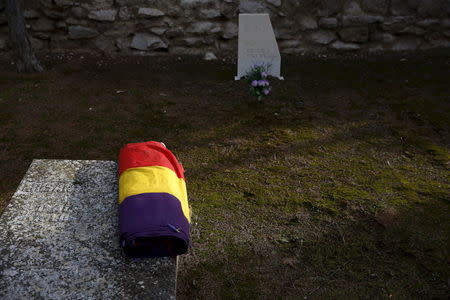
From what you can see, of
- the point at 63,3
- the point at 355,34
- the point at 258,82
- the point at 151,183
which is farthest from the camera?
the point at 355,34

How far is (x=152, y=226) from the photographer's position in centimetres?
234

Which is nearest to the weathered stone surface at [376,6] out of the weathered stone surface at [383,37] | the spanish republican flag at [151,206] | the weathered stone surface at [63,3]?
the weathered stone surface at [383,37]

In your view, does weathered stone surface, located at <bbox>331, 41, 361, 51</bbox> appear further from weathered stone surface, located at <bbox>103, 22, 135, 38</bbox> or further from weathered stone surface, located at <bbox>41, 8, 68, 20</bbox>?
weathered stone surface, located at <bbox>41, 8, 68, 20</bbox>

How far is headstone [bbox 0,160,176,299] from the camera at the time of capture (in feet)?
6.95

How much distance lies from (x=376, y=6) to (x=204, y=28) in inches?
91.3

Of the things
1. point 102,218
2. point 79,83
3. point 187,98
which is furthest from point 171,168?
point 79,83

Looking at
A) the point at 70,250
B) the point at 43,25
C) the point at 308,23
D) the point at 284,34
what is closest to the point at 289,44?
the point at 284,34

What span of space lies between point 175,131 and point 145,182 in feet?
7.15

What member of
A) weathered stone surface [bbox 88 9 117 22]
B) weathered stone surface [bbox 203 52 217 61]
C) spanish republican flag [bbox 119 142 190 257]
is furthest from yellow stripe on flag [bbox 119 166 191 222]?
weathered stone surface [bbox 88 9 117 22]

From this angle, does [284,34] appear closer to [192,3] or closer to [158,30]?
[192,3]

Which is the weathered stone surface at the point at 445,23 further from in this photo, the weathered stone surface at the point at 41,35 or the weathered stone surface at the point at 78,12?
the weathered stone surface at the point at 41,35

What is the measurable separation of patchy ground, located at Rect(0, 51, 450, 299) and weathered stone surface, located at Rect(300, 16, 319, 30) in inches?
16.9

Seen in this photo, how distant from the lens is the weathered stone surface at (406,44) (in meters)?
6.83

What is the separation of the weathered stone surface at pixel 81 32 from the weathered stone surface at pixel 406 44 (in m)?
4.07
